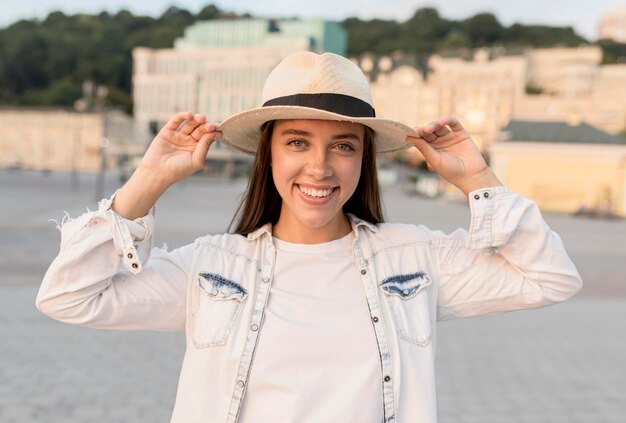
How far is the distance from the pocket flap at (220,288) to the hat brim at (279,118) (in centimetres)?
46

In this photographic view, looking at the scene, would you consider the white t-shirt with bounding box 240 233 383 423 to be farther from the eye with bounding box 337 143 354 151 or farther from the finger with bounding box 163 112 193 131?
the finger with bounding box 163 112 193 131

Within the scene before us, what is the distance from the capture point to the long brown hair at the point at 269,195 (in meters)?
2.08

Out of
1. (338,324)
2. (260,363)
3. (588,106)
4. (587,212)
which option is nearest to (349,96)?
(338,324)

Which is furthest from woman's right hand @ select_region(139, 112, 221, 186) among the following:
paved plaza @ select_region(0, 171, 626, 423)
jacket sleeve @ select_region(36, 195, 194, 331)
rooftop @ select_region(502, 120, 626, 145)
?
rooftop @ select_region(502, 120, 626, 145)

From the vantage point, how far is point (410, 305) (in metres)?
1.89

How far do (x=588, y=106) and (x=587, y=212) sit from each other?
2443 inches

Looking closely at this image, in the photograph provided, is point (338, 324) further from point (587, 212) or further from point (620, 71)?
point (620, 71)

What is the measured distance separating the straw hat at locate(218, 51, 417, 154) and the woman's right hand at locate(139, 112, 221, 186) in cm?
7

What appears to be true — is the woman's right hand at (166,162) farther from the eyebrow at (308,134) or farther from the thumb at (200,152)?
the eyebrow at (308,134)

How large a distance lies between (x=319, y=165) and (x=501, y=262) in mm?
668

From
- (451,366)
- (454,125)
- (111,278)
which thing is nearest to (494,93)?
(451,366)

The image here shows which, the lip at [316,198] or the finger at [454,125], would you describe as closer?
the lip at [316,198]

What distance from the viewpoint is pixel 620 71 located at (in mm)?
84625

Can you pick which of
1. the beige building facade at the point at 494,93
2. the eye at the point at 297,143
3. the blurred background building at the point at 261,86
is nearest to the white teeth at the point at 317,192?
the eye at the point at 297,143
